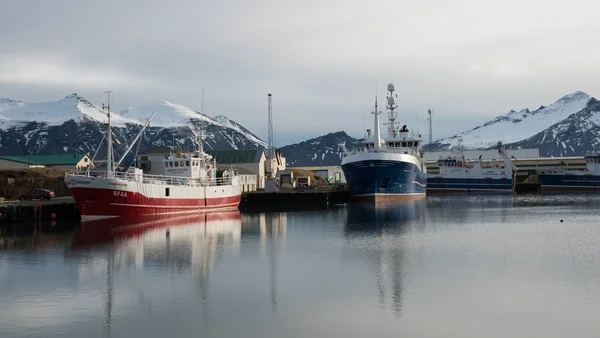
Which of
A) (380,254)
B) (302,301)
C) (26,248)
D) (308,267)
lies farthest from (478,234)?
(26,248)

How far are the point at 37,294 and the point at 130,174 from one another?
3095 centimetres

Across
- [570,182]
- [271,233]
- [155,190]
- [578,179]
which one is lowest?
[271,233]

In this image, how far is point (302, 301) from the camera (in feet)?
72.1

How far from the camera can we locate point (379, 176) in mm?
79438

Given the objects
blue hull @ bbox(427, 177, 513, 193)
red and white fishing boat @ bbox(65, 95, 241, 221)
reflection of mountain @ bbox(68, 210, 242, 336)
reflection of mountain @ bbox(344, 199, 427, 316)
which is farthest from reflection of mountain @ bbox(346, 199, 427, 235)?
blue hull @ bbox(427, 177, 513, 193)

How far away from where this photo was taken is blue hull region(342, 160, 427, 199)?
3108 inches

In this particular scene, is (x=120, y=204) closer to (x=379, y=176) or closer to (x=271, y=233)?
(x=271, y=233)

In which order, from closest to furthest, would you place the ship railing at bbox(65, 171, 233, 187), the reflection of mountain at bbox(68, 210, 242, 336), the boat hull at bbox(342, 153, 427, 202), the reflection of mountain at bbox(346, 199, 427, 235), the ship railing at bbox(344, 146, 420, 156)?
the reflection of mountain at bbox(68, 210, 242, 336) → the reflection of mountain at bbox(346, 199, 427, 235) → the ship railing at bbox(65, 171, 233, 187) → the boat hull at bbox(342, 153, 427, 202) → the ship railing at bbox(344, 146, 420, 156)

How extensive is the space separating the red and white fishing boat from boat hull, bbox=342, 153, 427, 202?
16695 millimetres

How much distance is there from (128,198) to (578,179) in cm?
9651

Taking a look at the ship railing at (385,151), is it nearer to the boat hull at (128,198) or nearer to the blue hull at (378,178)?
the blue hull at (378,178)

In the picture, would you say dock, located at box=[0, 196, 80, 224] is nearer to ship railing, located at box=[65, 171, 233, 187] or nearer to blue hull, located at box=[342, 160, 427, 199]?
ship railing, located at box=[65, 171, 233, 187]

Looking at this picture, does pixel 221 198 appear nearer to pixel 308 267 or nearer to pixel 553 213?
pixel 553 213

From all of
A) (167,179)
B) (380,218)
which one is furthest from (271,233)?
(167,179)
